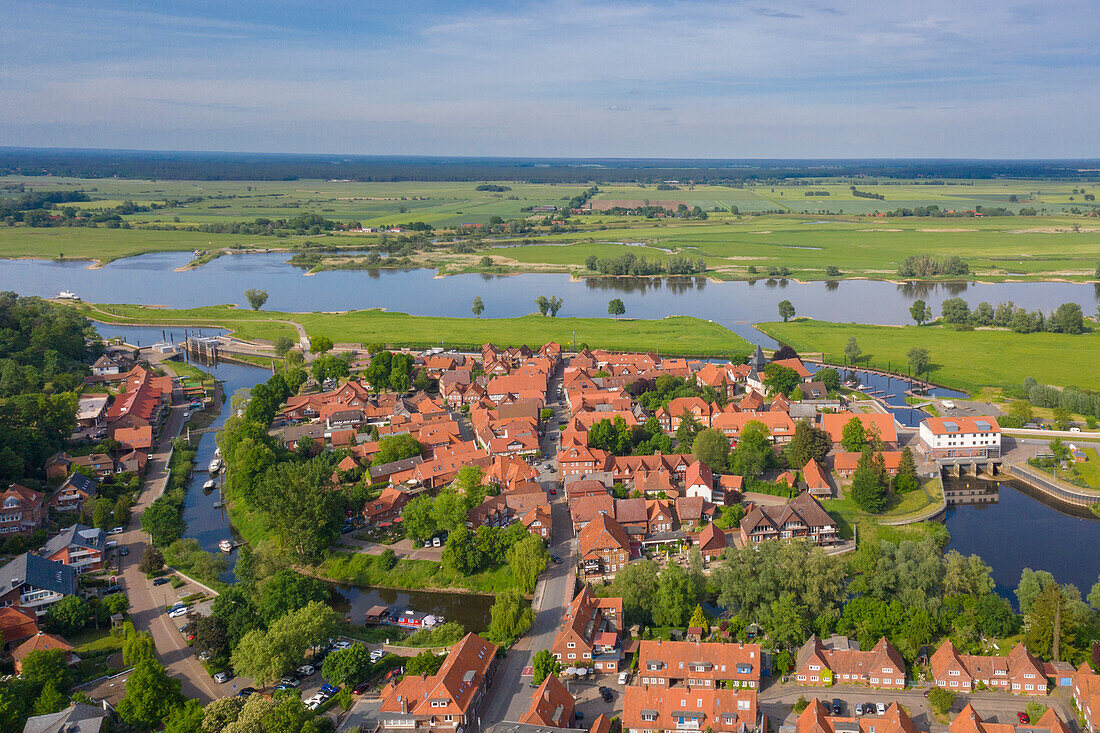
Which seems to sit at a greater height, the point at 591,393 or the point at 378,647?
the point at 591,393

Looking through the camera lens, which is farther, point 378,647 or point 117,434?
point 117,434

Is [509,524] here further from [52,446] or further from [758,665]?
[52,446]

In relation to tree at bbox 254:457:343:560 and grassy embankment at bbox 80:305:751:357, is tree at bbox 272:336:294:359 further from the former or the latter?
Result: tree at bbox 254:457:343:560

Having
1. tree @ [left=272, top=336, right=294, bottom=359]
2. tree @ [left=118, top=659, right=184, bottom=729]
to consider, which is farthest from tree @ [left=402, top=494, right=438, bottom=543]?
tree @ [left=272, top=336, right=294, bottom=359]

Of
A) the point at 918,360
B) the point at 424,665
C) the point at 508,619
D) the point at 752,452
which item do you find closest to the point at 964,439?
the point at 752,452

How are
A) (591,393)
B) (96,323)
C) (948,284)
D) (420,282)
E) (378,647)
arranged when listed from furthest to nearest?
(420,282) → (948,284) → (96,323) → (591,393) → (378,647)

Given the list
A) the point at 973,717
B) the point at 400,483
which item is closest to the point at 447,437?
the point at 400,483

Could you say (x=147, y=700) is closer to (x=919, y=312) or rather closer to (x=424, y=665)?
(x=424, y=665)

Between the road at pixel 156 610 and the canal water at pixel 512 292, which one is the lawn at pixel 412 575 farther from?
the canal water at pixel 512 292
